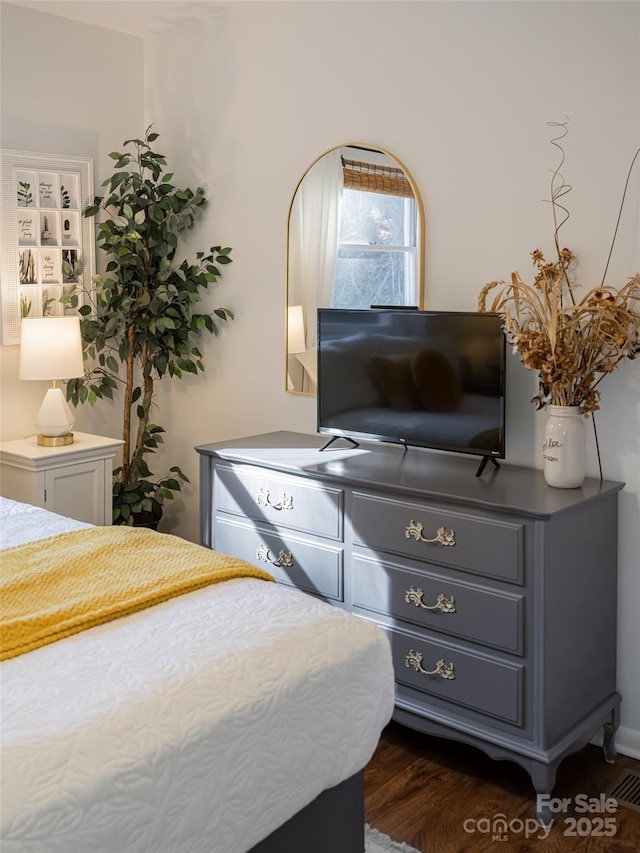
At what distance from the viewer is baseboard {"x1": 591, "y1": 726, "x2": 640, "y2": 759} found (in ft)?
8.84

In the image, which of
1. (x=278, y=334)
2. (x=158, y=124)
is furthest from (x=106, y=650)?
(x=158, y=124)

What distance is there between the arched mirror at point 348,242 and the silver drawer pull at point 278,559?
74 centimetres

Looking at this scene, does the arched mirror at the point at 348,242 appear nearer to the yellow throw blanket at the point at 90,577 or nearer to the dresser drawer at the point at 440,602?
the dresser drawer at the point at 440,602

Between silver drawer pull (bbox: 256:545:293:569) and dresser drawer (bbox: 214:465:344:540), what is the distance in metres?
0.10

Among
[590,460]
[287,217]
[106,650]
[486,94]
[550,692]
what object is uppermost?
[486,94]

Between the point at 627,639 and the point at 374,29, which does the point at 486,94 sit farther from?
the point at 627,639

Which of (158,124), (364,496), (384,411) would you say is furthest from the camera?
(158,124)

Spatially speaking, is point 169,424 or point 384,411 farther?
point 169,424

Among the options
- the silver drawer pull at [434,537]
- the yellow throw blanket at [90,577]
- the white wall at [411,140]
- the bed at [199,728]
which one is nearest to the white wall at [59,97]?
the white wall at [411,140]

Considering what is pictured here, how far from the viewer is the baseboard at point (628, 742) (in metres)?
2.70

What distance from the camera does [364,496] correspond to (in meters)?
2.74

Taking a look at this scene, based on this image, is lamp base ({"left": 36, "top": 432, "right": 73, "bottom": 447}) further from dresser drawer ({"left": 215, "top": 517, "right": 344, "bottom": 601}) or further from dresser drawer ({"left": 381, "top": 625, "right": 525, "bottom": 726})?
dresser drawer ({"left": 381, "top": 625, "right": 525, "bottom": 726})

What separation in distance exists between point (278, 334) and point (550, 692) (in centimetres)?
188

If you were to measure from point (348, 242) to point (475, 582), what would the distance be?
1419 millimetres
